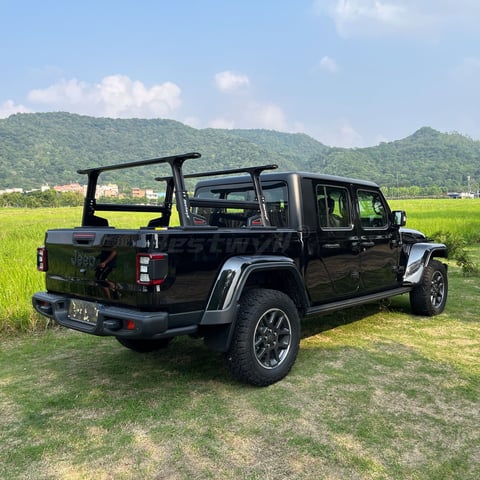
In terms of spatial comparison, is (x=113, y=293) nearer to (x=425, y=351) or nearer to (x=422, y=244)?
(x=425, y=351)

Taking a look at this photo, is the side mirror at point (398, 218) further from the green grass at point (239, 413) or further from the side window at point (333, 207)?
the green grass at point (239, 413)

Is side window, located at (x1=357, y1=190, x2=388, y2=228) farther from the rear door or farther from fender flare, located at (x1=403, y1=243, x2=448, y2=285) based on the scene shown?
fender flare, located at (x1=403, y1=243, x2=448, y2=285)

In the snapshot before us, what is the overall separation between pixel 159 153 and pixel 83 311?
450 ft

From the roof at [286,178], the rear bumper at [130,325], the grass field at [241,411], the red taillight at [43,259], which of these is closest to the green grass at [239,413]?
the grass field at [241,411]

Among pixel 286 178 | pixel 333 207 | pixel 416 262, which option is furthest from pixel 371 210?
pixel 286 178

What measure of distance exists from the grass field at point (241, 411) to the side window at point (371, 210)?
125 cm

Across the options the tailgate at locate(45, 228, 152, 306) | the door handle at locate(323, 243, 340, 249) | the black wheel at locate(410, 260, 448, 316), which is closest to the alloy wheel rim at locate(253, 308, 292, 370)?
the door handle at locate(323, 243, 340, 249)

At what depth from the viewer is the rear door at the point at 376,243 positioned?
477 cm

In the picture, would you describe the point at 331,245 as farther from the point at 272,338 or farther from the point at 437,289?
the point at 437,289

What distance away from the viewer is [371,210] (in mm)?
5086

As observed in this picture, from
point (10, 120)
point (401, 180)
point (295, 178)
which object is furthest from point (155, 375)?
point (10, 120)

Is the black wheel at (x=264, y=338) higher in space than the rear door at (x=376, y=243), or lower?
lower

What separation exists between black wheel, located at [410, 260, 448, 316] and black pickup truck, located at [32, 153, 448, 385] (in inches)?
28.8

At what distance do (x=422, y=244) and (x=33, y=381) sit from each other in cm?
469
